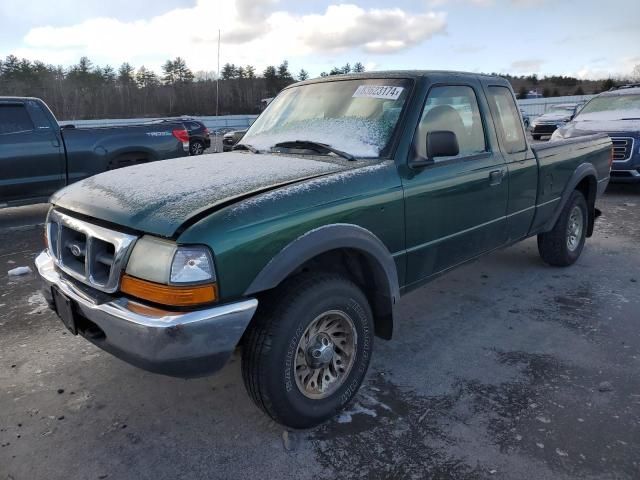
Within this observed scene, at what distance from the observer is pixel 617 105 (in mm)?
10055

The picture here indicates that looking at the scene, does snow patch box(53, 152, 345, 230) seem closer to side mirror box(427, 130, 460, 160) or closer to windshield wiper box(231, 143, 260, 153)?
windshield wiper box(231, 143, 260, 153)

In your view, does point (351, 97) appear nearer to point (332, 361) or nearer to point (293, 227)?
point (293, 227)

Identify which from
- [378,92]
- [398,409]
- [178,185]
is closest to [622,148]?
[378,92]

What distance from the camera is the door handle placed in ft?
12.2

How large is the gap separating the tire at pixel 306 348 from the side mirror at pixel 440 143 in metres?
1.00

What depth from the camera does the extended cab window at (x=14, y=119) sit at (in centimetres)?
692

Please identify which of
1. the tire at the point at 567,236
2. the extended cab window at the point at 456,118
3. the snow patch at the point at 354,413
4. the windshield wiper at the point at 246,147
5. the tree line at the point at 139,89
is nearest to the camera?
the snow patch at the point at 354,413

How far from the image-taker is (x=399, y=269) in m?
3.06

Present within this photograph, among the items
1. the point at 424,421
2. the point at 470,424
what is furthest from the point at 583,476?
the point at 424,421

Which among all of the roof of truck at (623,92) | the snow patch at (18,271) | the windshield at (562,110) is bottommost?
the snow patch at (18,271)

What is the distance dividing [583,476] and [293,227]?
1751mm

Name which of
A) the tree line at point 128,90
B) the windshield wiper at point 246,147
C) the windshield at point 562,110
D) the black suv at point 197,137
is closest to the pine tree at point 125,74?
the tree line at point 128,90

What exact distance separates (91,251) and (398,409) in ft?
6.02

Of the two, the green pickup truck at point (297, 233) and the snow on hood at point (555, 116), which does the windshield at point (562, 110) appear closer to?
the snow on hood at point (555, 116)
